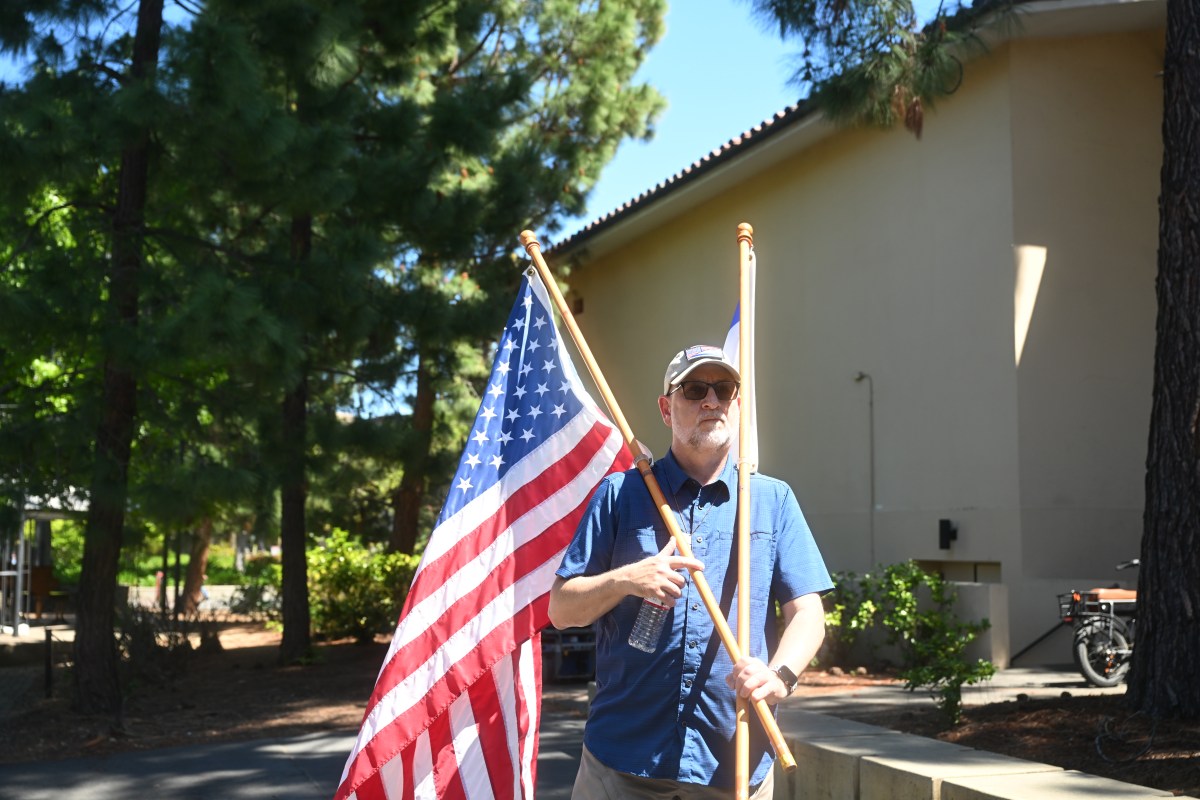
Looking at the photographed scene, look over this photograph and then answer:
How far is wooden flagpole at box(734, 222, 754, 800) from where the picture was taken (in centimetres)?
326

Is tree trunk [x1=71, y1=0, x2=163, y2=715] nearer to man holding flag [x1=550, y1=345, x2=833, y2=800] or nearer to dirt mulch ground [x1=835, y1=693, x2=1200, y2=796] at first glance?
dirt mulch ground [x1=835, y1=693, x2=1200, y2=796]

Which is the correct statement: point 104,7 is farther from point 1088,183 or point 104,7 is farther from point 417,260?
point 1088,183

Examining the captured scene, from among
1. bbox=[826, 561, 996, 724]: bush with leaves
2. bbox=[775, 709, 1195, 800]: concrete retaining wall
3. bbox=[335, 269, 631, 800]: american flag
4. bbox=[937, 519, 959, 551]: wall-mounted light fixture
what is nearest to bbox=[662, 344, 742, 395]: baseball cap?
bbox=[335, 269, 631, 800]: american flag

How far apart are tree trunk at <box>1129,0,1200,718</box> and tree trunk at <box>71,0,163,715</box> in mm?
8126

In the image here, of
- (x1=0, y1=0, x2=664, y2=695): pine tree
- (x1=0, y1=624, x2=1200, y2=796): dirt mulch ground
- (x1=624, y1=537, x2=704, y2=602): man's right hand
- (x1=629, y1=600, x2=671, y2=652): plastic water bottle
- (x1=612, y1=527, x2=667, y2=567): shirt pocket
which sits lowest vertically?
(x1=0, y1=624, x2=1200, y2=796): dirt mulch ground

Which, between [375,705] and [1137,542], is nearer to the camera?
[375,705]

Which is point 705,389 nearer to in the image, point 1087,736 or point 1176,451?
point 1087,736

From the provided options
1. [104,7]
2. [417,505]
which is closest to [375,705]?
[104,7]

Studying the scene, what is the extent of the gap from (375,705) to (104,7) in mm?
8887

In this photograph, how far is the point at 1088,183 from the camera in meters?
13.2

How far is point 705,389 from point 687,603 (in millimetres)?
599

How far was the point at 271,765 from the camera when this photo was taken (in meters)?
9.20

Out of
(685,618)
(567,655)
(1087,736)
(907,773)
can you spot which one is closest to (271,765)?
(567,655)

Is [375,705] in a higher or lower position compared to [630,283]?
lower
